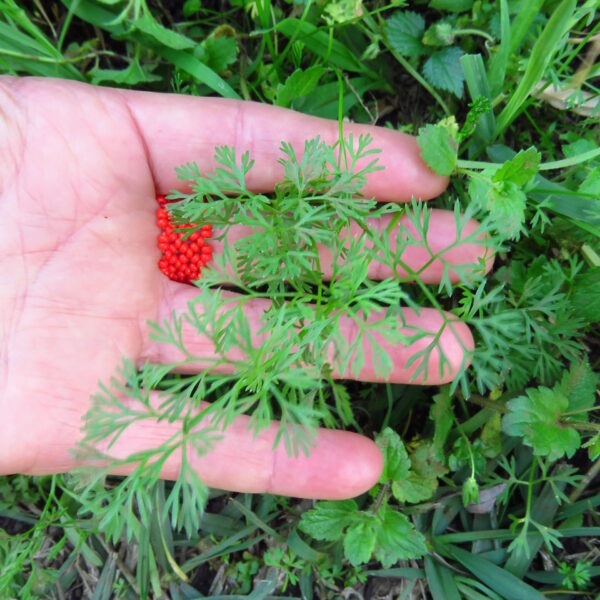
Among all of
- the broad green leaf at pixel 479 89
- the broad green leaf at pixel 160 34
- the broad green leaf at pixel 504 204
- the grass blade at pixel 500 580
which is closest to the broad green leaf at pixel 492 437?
the grass blade at pixel 500 580

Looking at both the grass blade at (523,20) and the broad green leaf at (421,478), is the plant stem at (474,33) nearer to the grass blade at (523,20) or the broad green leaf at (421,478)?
the grass blade at (523,20)

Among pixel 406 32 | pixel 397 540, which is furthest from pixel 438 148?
pixel 397 540

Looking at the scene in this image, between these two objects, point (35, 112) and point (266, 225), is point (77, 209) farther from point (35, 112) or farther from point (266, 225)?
point (266, 225)

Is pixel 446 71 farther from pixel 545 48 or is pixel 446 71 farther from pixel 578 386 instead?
pixel 578 386

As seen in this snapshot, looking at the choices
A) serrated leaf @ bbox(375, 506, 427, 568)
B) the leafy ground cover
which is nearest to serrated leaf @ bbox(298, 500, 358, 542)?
the leafy ground cover

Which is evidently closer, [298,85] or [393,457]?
[393,457]

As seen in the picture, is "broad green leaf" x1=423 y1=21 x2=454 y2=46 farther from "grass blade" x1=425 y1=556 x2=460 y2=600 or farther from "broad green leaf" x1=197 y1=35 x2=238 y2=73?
"grass blade" x1=425 y1=556 x2=460 y2=600
